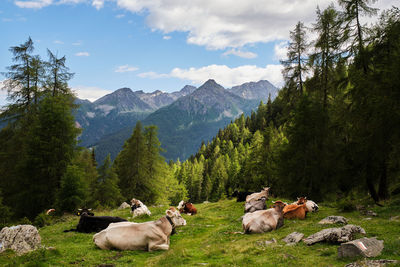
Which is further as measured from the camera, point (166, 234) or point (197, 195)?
point (197, 195)

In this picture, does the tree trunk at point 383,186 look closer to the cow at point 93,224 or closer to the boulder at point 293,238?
the boulder at point 293,238

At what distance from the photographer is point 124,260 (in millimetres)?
8203

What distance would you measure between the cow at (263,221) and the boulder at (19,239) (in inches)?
319

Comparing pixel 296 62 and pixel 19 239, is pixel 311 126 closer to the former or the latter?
pixel 296 62

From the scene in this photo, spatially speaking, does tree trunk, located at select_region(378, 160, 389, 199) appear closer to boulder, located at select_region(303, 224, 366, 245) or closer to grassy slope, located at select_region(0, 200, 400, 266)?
grassy slope, located at select_region(0, 200, 400, 266)

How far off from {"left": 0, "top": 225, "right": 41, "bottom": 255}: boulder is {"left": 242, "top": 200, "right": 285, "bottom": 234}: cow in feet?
26.6

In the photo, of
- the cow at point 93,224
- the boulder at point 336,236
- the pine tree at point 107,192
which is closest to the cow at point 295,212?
the boulder at point 336,236

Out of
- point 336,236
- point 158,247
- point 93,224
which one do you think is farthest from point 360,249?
point 93,224

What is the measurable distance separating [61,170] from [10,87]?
9.75 metres

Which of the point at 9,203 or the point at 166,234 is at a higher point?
the point at 166,234

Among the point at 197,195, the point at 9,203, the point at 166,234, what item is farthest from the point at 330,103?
the point at 197,195

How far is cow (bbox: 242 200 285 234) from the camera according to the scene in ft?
36.4

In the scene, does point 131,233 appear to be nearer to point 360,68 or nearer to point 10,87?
point 360,68

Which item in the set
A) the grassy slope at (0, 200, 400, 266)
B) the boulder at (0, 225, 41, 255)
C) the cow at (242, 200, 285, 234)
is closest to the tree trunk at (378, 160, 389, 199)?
the grassy slope at (0, 200, 400, 266)
